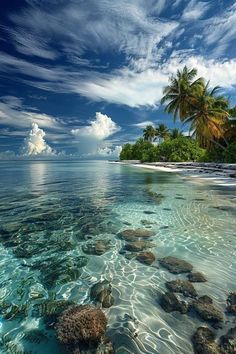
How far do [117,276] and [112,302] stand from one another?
0.91 metres

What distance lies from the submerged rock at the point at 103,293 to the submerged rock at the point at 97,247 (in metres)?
1.48

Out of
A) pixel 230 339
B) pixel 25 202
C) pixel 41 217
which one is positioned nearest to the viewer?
pixel 230 339

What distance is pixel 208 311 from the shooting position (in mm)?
3676

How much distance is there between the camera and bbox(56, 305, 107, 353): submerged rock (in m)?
3.02

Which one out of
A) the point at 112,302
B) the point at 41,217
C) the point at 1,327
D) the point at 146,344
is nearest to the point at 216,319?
the point at 146,344

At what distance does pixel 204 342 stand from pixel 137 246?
11.0 ft

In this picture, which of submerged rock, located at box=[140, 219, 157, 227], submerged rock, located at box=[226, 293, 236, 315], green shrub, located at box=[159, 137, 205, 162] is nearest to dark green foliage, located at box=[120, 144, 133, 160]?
green shrub, located at box=[159, 137, 205, 162]

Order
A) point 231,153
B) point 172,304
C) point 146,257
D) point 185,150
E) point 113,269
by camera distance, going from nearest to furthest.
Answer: point 172,304
point 113,269
point 146,257
point 231,153
point 185,150

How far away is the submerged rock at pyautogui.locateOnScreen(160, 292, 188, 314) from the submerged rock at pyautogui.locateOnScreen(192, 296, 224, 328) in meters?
0.17

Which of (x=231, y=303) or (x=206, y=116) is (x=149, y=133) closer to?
(x=206, y=116)

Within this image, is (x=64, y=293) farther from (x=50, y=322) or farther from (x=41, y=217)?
(x=41, y=217)

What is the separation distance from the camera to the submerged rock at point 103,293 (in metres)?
4.02

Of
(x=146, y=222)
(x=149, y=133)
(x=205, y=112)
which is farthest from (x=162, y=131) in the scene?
(x=146, y=222)

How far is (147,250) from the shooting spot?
243 inches
